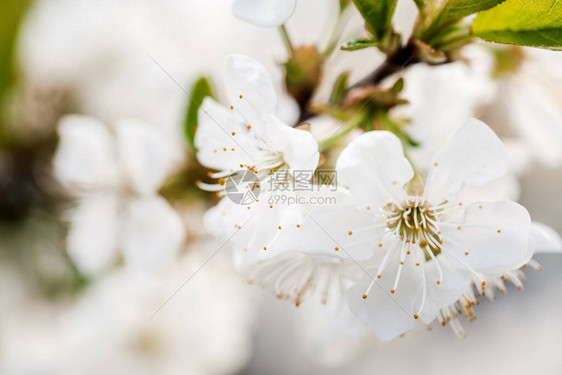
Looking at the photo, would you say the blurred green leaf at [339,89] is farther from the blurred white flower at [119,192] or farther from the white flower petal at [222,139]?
the blurred white flower at [119,192]

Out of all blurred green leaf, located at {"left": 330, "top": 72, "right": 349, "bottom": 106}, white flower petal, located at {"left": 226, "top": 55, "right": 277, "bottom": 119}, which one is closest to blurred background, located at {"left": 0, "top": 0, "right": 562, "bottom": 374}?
blurred green leaf, located at {"left": 330, "top": 72, "right": 349, "bottom": 106}

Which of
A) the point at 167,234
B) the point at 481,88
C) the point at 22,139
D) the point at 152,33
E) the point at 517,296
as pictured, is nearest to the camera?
the point at 167,234

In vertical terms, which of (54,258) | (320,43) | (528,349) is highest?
(320,43)

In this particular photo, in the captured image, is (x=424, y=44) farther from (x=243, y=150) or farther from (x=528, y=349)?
(x=528, y=349)

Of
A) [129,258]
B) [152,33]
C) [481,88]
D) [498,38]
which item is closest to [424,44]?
[498,38]

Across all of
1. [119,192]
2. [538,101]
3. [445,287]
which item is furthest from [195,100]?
[538,101]

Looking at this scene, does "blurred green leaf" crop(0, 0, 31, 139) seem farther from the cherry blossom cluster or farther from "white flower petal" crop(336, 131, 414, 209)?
"white flower petal" crop(336, 131, 414, 209)
